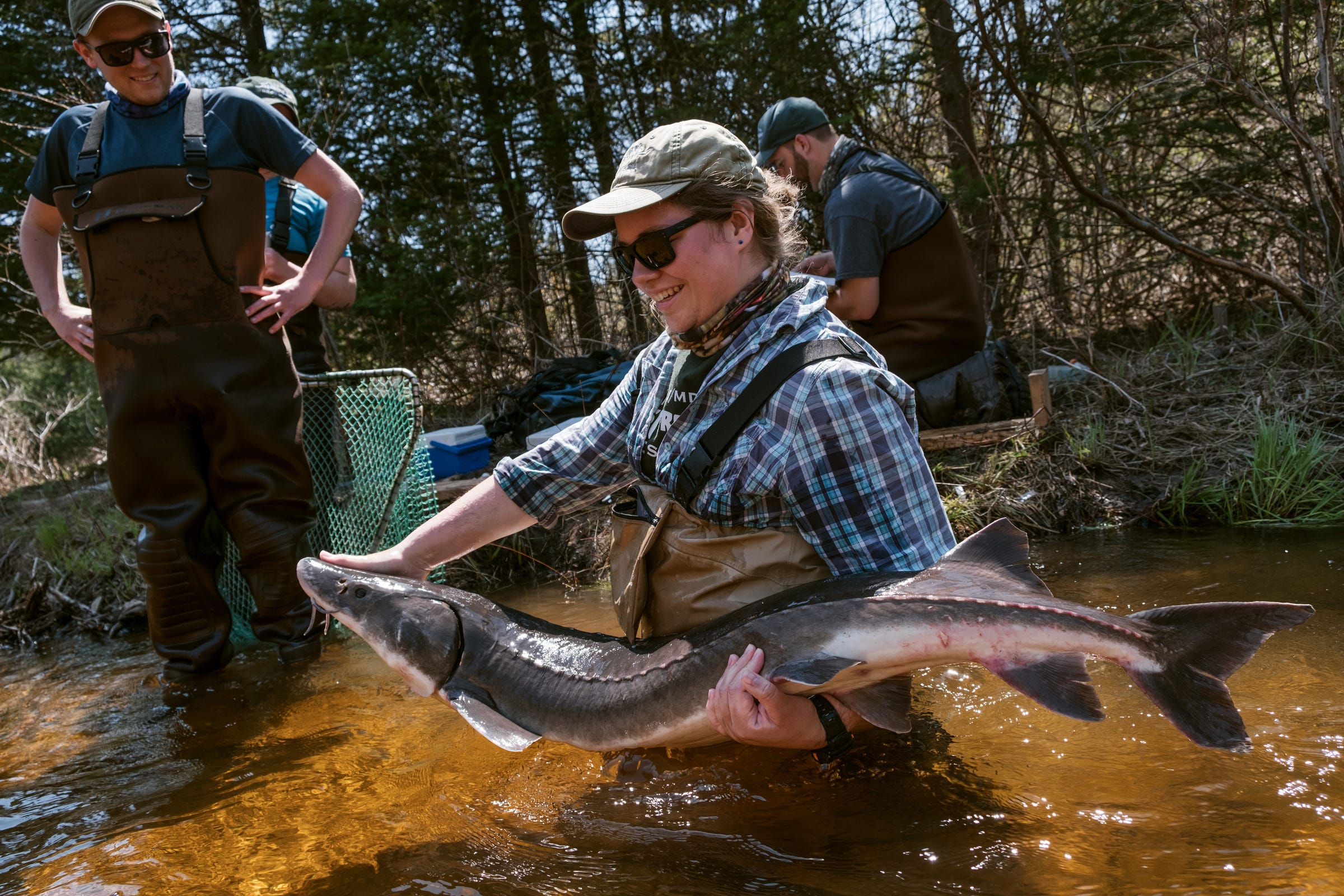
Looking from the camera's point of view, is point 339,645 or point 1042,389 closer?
point 339,645

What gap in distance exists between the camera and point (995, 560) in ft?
7.80

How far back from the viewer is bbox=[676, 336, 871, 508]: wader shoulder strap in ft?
8.39

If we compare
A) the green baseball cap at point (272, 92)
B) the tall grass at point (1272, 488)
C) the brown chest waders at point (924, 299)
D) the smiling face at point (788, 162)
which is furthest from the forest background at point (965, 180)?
the green baseball cap at point (272, 92)

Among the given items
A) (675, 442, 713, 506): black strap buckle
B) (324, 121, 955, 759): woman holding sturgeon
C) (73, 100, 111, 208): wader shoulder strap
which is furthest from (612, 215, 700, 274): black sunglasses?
(73, 100, 111, 208): wader shoulder strap

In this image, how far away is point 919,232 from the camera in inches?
215

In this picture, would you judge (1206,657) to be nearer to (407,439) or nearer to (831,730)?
(831,730)

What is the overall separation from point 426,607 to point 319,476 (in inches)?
95.4

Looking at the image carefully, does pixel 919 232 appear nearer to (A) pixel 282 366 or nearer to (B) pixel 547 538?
(B) pixel 547 538

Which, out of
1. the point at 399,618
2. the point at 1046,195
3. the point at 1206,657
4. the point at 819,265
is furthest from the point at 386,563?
the point at 1046,195

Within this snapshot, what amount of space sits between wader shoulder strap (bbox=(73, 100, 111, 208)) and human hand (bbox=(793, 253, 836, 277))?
12.5ft

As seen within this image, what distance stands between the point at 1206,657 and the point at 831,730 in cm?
88

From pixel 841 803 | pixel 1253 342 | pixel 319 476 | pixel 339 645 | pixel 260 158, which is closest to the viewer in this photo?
pixel 841 803

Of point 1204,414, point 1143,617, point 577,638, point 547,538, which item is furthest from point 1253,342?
point 577,638

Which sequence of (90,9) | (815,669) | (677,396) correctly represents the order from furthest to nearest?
(90,9) → (677,396) → (815,669)
